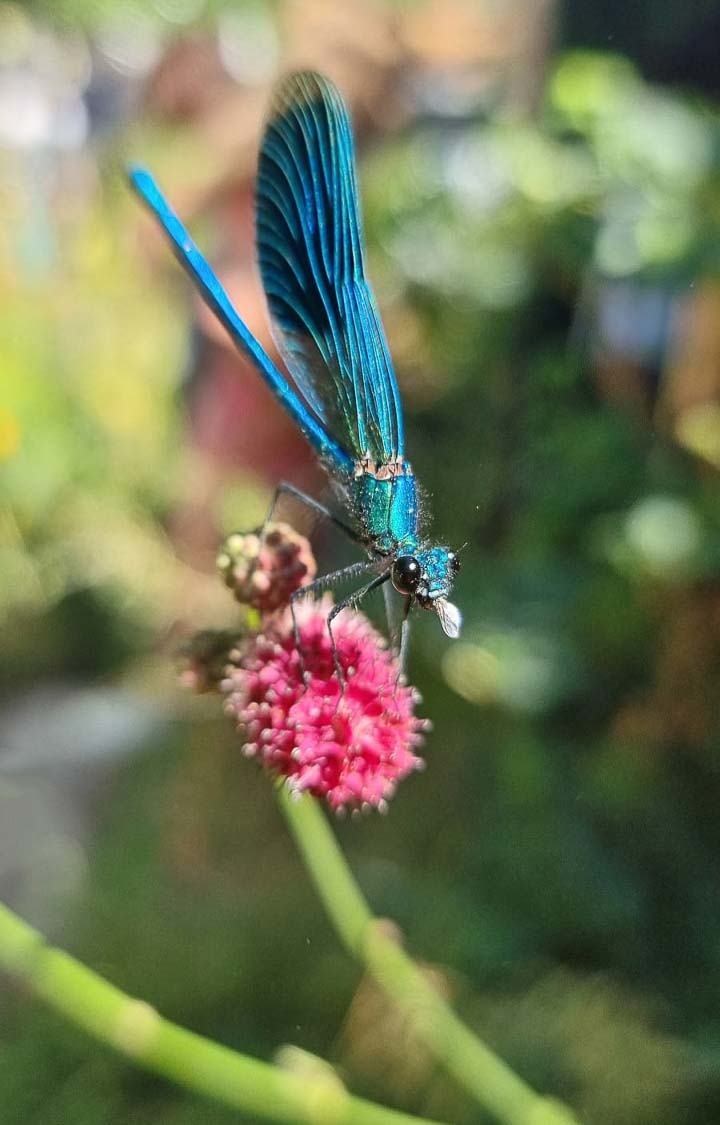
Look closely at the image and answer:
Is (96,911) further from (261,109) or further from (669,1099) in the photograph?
(261,109)

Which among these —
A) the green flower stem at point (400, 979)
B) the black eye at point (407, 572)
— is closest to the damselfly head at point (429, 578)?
the black eye at point (407, 572)

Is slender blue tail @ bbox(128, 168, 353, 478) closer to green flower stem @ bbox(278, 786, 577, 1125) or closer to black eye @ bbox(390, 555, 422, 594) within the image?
black eye @ bbox(390, 555, 422, 594)

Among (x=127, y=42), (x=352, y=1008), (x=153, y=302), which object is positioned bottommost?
(x=352, y=1008)

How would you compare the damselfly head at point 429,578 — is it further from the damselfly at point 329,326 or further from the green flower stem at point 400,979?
the green flower stem at point 400,979

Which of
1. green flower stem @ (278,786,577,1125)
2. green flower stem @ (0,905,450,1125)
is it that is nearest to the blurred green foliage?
green flower stem @ (278,786,577,1125)

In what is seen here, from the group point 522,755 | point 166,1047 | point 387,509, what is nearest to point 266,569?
point 387,509

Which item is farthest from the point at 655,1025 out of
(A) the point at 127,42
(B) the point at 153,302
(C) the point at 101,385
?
(A) the point at 127,42
